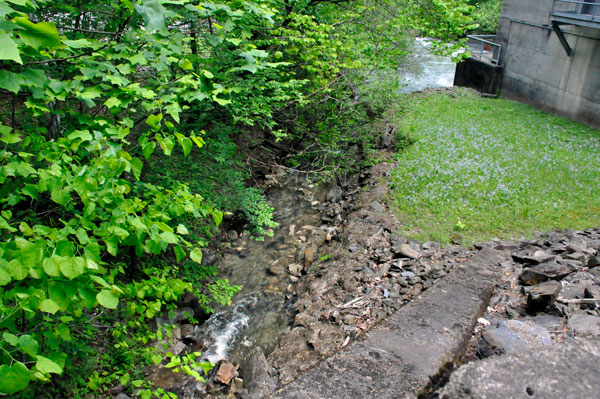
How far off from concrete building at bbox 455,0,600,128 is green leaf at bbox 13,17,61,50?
52.3ft

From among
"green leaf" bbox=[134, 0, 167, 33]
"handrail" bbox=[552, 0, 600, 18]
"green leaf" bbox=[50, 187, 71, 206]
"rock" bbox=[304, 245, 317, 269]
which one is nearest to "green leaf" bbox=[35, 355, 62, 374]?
"green leaf" bbox=[50, 187, 71, 206]

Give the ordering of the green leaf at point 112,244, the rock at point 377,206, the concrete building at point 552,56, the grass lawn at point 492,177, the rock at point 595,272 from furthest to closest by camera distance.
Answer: the concrete building at point 552,56 → the rock at point 377,206 → the grass lawn at point 492,177 → the rock at point 595,272 → the green leaf at point 112,244

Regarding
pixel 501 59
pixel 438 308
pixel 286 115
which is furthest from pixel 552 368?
pixel 501 59

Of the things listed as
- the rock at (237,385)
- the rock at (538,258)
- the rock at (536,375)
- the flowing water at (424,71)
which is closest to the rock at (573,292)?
the rock at (538,258)

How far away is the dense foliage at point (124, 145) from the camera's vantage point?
2180 mm

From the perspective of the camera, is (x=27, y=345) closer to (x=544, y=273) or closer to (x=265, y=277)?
(x=544, y=273)

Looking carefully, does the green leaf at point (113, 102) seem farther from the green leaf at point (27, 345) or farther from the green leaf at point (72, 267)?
the green leaf at point (27, 345)

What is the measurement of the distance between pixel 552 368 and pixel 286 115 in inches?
310

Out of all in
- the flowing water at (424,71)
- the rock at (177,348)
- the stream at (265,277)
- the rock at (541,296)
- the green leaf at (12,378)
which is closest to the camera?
the green leaf at (12,378)

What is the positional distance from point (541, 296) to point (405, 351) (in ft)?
6.10

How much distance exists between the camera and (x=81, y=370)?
4930mm

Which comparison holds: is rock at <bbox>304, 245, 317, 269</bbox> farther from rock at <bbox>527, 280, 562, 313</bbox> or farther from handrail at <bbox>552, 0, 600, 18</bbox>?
handrail at <bbox>552, 0, 600, 18</bbox>

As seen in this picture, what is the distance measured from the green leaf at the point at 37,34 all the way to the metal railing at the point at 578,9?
16.1 metres

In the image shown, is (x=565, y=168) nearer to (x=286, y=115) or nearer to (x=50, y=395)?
(x=286, y=115)
